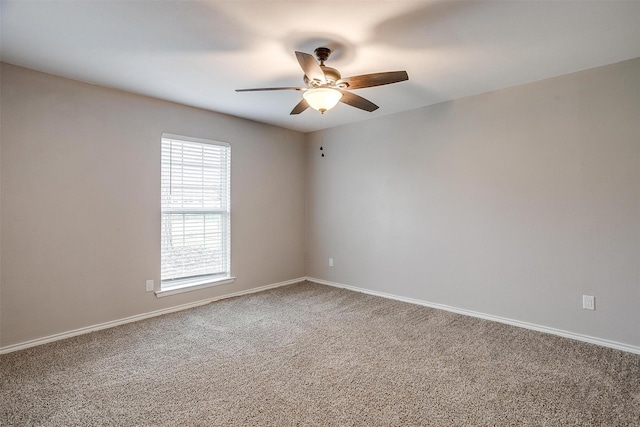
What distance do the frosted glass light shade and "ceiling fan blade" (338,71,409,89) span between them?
0.11m

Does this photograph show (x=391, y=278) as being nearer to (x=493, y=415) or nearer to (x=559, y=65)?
(x=493, y=415)

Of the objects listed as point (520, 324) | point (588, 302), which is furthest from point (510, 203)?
point (520, 324)

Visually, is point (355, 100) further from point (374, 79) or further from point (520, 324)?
point (520, 324)

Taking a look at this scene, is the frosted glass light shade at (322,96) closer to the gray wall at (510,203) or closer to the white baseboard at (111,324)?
the gray wall at (510,203)

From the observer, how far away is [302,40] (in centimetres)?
235

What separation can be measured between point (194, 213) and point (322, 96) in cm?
234

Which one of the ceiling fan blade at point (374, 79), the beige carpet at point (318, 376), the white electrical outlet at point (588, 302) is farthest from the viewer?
the white electrical outlet at point (588, 302)

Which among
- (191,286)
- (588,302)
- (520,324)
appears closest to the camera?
(588,302)

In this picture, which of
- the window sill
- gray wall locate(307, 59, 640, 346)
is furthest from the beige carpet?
gray wall locate(307, 59, 640, 346)

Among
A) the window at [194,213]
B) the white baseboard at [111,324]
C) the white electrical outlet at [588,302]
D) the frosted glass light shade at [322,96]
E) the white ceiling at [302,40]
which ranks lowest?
the white baseboard at [111,324]

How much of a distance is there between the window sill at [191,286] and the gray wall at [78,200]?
69mm

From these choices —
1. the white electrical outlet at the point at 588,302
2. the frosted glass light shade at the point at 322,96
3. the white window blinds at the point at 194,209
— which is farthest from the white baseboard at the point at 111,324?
the white electrical outlet at the point at 588,302

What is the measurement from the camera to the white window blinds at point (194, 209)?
147 inches

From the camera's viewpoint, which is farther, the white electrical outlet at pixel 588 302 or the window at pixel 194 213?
the window at pixel 194 213
